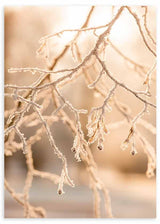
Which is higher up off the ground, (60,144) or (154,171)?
(60,144)

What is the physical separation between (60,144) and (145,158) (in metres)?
0.51

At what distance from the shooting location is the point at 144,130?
2.37m

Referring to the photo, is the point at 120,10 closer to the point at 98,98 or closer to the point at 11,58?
the point at 98,98

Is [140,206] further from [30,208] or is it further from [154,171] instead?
[30,208]

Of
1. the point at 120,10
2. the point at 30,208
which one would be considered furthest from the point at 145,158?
the point at 120,10

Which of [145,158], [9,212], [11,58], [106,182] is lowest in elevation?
[9,212]

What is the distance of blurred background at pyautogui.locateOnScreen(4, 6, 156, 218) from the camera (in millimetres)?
2324

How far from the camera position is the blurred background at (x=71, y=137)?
7.63ft

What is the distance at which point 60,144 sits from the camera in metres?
2.32

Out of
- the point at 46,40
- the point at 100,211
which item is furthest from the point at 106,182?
the point at 46,40

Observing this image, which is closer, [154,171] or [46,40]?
[46,40]

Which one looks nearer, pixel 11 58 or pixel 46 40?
pixel 46 40

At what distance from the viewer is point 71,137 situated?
2316mm

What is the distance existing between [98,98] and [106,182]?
501 millimetres
